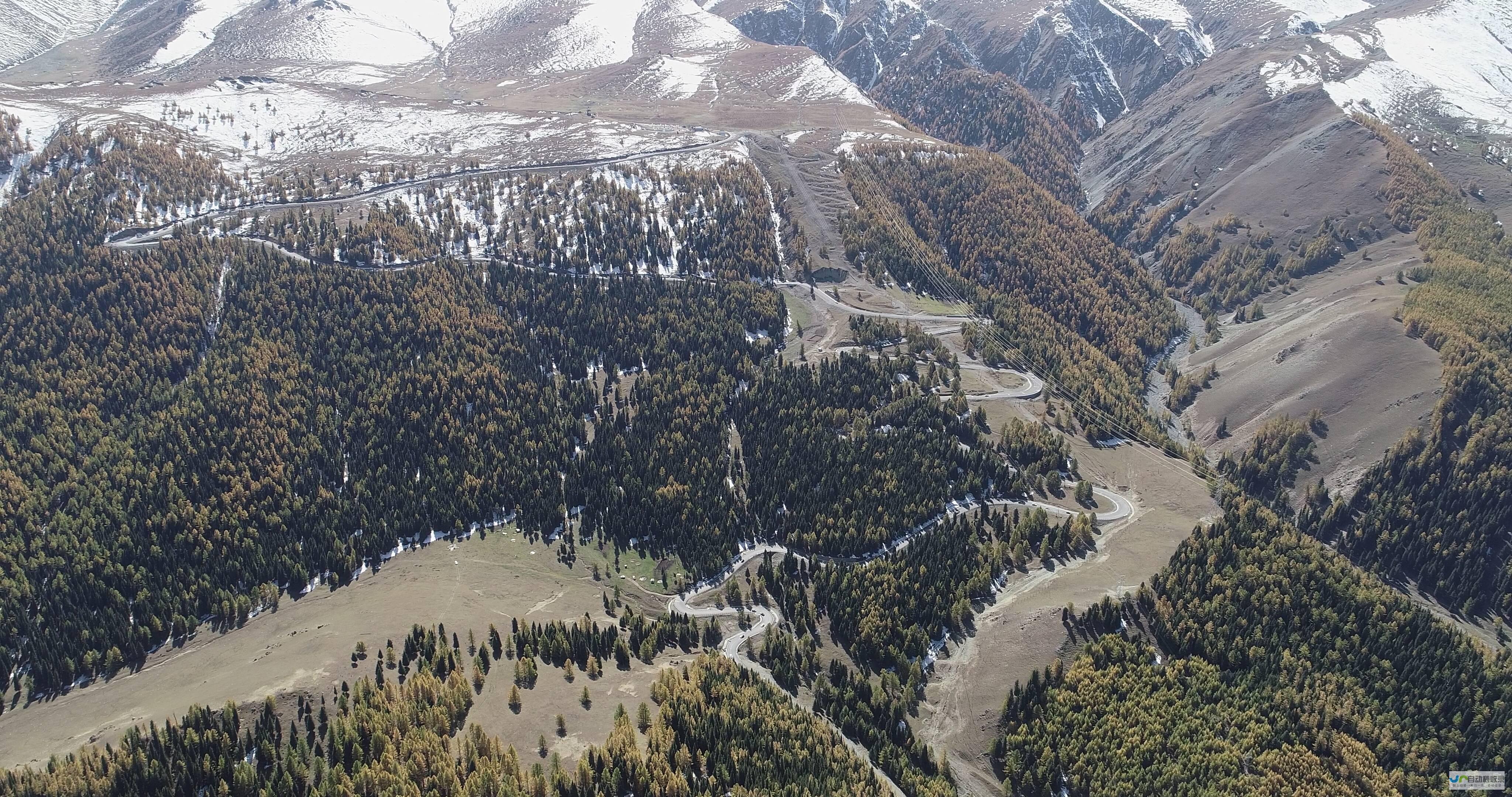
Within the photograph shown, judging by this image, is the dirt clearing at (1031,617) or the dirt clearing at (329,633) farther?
the dirt clearing at (1031,617)

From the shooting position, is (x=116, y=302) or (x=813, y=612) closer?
(x=813, y=612)

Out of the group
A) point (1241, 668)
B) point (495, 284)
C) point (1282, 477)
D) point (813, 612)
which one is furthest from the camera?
point (495, 284)

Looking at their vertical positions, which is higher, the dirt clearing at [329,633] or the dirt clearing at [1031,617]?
the dirt clearing at [329,633]

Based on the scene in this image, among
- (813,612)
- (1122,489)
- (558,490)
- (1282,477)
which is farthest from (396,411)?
(1282,477)

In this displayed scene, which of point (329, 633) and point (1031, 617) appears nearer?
point (329, 633)

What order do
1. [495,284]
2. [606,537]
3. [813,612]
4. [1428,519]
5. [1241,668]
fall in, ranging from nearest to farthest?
[1241,668]
[813,612]
[606,537]
[1428,519]
[495,284]

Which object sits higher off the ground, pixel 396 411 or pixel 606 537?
pixel 396 411

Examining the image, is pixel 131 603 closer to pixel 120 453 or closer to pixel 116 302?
pixel 120 453

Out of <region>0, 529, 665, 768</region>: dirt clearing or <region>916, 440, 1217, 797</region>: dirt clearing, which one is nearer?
<region>0, 529, 665, 768</region>: dirt clearing

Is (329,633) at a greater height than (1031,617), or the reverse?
(329,633)

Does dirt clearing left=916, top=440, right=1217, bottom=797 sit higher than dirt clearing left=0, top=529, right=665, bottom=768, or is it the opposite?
dirt clearing left=0, top=529, right=665, bottom=768

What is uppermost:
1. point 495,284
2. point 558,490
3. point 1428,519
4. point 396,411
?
point 495,284
